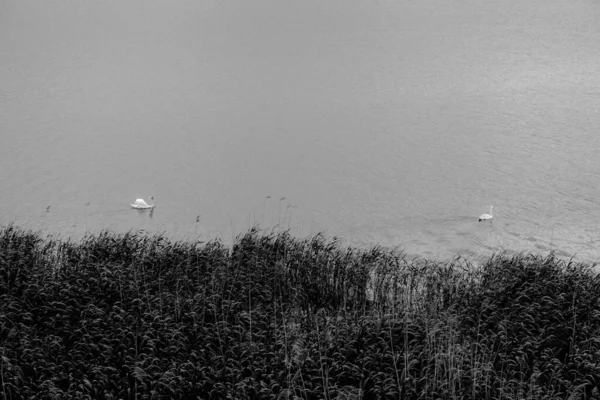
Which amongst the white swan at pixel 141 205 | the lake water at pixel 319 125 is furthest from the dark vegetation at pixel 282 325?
the white swan at pixel 141 205

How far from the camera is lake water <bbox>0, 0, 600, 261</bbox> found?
11.4 metres

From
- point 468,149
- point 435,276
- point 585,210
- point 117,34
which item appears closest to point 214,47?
point 117,34

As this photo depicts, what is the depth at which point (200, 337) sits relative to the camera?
280 inches

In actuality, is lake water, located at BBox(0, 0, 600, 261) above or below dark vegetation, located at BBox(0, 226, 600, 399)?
above

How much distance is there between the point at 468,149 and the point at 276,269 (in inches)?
262

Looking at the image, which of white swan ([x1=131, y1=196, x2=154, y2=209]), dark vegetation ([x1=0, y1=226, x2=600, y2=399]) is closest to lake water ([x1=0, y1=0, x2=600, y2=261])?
white swan ([x1=131, y1=196, x2=154, y2=209])

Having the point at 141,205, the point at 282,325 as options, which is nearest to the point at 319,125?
the point at 141,205

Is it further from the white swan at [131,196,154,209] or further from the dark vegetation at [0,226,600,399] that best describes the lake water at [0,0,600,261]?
the dark vegetation at [0,226,600,399]

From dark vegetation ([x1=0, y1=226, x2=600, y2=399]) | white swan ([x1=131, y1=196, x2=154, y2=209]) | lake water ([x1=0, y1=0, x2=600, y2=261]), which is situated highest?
lake water ([x1=0, y1=0, x2=600, y2=261])

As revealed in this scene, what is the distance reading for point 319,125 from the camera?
15.1 meters

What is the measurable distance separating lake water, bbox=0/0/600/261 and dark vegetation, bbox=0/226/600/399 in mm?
1958

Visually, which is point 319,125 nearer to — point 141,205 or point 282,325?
point 141,205

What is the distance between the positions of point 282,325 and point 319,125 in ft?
26.9

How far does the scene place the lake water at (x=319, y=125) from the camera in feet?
37.3
